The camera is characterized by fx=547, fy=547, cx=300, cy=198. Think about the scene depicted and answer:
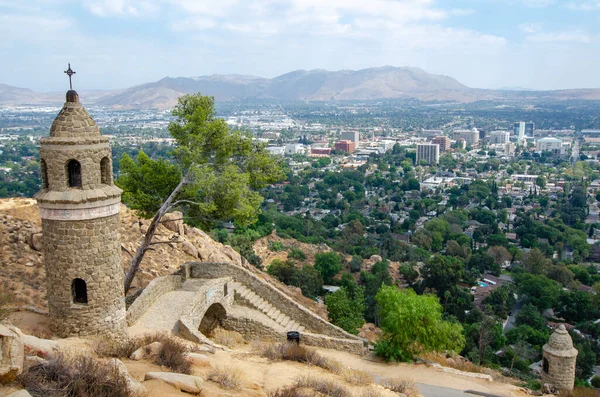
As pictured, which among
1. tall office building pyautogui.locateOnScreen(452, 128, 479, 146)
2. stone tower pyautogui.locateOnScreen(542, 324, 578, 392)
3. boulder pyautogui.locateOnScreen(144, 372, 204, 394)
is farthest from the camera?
tall office building pyautogui.locateOnScreen(452, 128, 479, 146)

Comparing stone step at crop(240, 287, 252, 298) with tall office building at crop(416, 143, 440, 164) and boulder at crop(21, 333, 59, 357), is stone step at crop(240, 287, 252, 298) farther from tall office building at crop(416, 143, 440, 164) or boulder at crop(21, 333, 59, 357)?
tall office building at crop(416, 143, 440, 164)

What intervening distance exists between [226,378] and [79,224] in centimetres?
410

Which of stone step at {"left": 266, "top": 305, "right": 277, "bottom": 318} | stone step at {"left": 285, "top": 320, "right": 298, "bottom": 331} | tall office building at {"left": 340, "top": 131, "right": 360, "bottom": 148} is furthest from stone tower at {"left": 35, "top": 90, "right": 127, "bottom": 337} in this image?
tall office building at {"left": 340, "top": 131, "right": 360, "bottom": 148}

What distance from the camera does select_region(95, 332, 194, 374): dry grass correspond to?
9086mm

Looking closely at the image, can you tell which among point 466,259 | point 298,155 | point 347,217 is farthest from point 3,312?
point 298,155

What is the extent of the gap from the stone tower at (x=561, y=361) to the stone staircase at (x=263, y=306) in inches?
270

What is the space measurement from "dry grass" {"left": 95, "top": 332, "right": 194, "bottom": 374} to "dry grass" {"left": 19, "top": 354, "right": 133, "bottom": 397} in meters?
1.72

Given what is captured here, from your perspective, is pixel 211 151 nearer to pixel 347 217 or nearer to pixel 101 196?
pixel 101 196

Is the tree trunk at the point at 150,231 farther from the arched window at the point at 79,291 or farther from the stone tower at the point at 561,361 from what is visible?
the stone tower at the point at 561,361

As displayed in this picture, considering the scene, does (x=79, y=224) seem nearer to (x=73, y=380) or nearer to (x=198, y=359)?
(x=198, y=359)

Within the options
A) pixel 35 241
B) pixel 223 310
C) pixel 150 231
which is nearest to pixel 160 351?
Answer: pixel 223 310

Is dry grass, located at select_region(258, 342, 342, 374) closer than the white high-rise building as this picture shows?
Yes

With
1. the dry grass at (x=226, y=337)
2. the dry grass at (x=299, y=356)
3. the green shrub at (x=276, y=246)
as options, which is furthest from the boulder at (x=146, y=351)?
the green shrub at (x=276, y=246)

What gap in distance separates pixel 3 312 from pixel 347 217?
2089 inches
